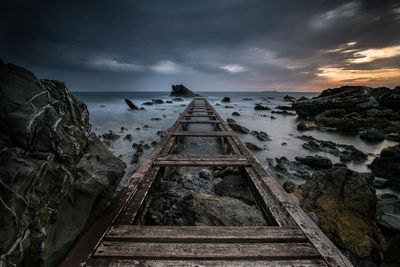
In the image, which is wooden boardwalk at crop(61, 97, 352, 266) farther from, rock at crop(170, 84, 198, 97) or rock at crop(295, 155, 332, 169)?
rock at crop(170, 84, 198, 97)

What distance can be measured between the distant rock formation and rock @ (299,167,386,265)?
3.11 m

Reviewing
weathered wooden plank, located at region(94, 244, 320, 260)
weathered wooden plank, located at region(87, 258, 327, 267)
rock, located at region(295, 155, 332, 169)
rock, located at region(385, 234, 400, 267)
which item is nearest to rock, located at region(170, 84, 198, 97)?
rock, located at region(295, 155, 332, 169)

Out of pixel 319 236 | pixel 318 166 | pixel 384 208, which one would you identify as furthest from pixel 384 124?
pixel 319 236

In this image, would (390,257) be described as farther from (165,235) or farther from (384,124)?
(384,124)

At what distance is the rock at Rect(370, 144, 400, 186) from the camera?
6.14 meters

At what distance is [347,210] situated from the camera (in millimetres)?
3215

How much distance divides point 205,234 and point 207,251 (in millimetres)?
223

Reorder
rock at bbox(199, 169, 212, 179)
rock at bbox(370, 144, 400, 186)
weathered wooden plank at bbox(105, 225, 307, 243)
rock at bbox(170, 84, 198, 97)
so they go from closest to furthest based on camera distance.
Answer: weathered wooden plank at bbox(105, 225, 307, 243), rock at bbox(199, 169, 212, 179), rock at bbox(370, 144, 400, 186), rock at bbox(170, 84, 198, 97)

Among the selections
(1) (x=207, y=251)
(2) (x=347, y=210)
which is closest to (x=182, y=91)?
(2) (x=347, y=210)

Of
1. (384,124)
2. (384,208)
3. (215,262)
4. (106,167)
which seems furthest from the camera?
(384,124)

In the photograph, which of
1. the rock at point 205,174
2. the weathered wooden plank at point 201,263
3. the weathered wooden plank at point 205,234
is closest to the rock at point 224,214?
the weathered wooden plank at point 205,234

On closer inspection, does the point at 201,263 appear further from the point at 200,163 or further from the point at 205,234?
the point at 200,163

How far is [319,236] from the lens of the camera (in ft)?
6.91

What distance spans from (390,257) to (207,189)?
2.87m
